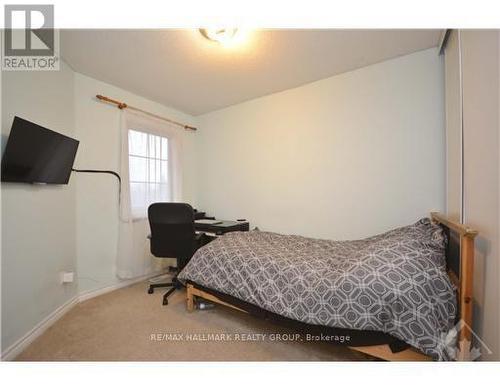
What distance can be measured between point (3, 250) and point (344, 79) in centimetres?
324

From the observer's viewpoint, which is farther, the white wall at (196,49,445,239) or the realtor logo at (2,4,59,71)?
the white wall at (196,49,445,239)

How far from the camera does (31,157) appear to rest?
4.76 feet

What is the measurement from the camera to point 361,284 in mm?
1130

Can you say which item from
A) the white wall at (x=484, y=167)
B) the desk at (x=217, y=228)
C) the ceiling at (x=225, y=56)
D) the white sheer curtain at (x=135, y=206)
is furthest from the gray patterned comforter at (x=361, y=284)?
the ceiling at (x=225, y=56)

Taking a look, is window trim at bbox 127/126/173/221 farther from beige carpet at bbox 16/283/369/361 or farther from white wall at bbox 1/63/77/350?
beige carpet at bbox 16/283/369/361

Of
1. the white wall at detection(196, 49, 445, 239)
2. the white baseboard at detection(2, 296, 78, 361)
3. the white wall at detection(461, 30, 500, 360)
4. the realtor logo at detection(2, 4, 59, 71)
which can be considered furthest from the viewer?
the white wall at detection(196, 49, 445, 239)

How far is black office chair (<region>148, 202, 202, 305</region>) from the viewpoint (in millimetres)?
2084

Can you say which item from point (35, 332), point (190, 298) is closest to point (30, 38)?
point (35, 332)

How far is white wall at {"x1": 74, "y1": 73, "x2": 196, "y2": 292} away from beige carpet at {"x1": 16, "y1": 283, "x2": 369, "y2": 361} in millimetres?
402

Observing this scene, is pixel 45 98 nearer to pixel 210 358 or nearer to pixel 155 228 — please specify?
pixel 155 228

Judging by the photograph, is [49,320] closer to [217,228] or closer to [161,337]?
[161,337]

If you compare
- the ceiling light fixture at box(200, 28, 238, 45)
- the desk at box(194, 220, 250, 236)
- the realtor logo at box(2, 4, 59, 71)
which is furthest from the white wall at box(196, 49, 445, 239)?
the realtor logo at box(2, 4, 59, 71)
